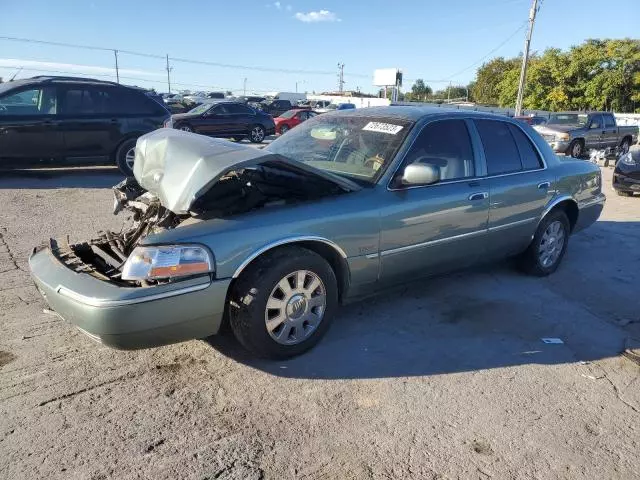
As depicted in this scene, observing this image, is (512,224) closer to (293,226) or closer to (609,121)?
(293,226)

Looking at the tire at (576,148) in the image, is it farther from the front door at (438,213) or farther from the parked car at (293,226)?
the front door at (438,213)

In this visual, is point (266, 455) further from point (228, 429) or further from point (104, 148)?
point (104, 148)

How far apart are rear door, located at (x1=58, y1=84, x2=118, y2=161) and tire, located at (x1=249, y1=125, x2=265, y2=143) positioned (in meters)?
10.6

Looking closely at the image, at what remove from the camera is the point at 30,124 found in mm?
9117

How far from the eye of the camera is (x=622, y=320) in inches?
168

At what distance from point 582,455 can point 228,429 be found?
5.99ft

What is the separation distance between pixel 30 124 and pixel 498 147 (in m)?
8.26

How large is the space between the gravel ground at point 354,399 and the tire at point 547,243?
651 mm

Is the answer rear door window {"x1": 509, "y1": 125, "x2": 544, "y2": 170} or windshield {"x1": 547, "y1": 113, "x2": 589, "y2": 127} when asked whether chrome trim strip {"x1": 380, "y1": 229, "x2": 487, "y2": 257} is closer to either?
rear door window {"x1": 509, "y1": 125, "x2": 544, "y2": 170}

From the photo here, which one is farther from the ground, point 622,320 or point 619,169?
point 619,169

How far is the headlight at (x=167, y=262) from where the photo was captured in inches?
110

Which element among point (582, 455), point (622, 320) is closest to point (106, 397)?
point (582, 455)

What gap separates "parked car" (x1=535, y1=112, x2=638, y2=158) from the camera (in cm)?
1720

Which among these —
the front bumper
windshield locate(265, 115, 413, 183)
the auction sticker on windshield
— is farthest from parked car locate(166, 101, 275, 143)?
the front bumper
